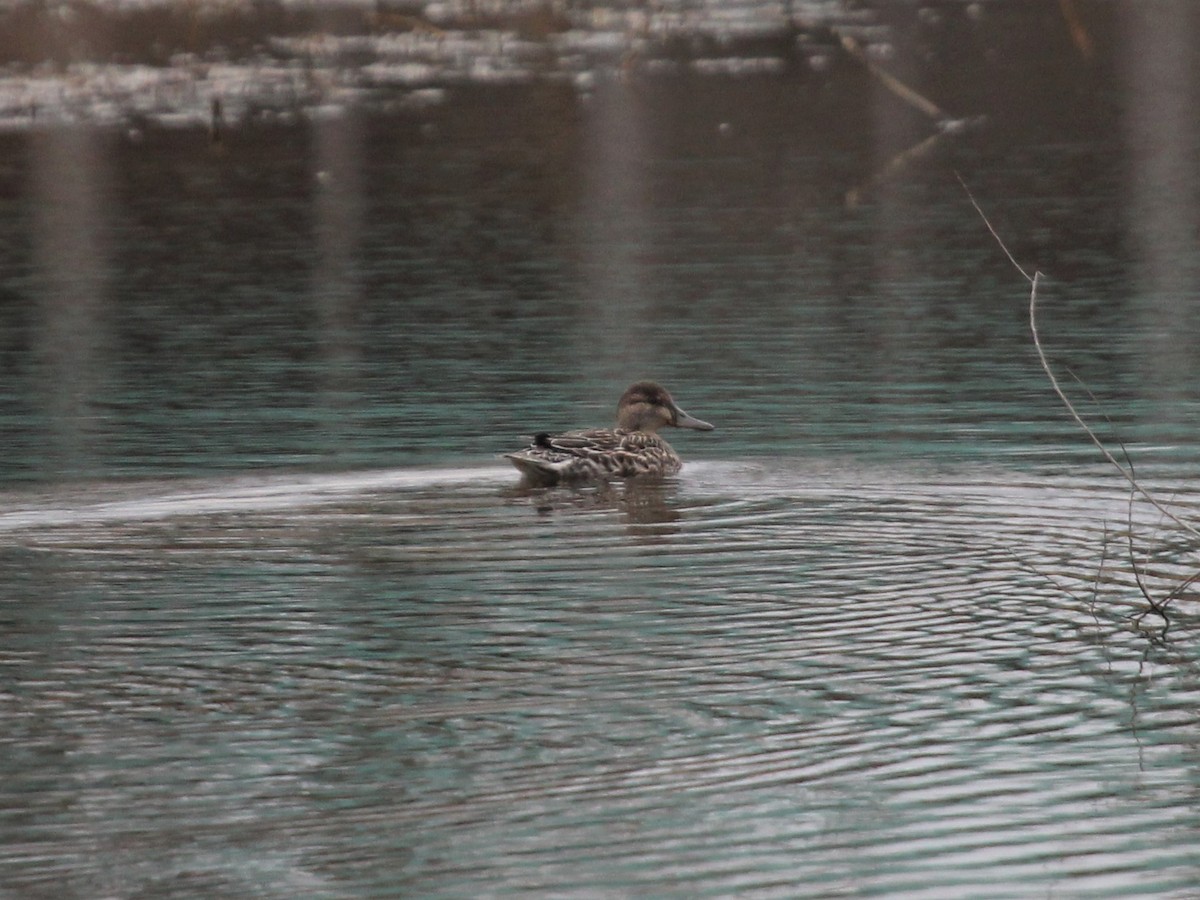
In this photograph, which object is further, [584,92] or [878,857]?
[584,92]

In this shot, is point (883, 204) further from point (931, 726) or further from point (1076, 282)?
point (931, 726)

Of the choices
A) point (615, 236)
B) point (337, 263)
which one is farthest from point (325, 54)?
point (337, 263)

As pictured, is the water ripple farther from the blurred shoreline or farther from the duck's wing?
the blurred shoreline

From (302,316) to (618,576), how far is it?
991cm

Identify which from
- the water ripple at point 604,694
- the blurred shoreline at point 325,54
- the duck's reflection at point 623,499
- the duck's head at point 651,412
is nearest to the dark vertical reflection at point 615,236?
the blurred shoreline at point 325,54

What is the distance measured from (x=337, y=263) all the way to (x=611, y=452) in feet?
32.7

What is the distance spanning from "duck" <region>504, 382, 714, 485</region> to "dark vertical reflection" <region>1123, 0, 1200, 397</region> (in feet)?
10.4

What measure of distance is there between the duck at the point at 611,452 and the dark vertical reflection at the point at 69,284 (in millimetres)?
2498

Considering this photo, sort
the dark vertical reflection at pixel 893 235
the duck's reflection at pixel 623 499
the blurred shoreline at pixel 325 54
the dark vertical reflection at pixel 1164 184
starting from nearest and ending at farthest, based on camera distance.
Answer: the duck's reflection at pixel 623 499 → the dark vertical reflection at pixel 1164 184 → the dark vertical reflection at pixel 893 235 → the blurred shoreline at pixel 325 54

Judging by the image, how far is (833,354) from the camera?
16.7 metres

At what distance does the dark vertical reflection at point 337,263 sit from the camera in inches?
625

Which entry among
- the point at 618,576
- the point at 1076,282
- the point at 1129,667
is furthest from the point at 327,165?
the point at 1129,667

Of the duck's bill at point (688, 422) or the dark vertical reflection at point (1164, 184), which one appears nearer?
the duck's bill at point (688, 422)

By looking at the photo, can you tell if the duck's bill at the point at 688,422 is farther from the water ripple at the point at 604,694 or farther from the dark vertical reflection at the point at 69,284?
the dark vertical reflection at the point at 69,284
